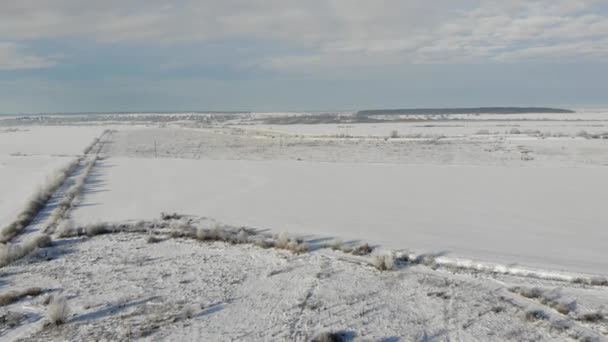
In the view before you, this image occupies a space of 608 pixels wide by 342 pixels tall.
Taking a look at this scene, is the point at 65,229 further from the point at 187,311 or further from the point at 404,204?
the point at 404,204

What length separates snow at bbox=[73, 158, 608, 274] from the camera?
12445mm

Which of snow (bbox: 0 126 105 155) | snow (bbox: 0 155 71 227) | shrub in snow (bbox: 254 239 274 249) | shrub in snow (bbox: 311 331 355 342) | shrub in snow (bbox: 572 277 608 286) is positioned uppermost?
shrub in snow (bbox: 572 277 608 286)

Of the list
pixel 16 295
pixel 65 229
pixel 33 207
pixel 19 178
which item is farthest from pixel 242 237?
pixel 19 178

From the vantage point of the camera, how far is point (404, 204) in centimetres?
1773

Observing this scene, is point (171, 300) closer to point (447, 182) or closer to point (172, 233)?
point (172, 233)

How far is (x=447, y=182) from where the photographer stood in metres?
22.7

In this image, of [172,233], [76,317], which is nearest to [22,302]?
[76,317]

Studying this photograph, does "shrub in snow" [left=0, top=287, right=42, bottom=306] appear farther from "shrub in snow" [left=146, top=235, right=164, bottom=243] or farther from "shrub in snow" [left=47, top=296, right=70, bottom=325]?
"shrub in snow" [left=146, top=235, right=164, bottom=243]

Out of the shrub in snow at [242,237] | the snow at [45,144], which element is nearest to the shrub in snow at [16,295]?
the shrub in snow at [242,237]

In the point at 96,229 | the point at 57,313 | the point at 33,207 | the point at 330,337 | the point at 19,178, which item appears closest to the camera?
the point at 330,337

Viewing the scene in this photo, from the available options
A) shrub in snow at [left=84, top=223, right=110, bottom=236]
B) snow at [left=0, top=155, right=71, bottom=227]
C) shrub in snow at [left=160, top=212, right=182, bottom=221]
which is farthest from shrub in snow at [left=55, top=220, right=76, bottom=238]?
shrub in snow at [left=160, top=212, right=182, bottom=221]

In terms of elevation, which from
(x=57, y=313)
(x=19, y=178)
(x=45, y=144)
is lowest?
(x=45, y=144)

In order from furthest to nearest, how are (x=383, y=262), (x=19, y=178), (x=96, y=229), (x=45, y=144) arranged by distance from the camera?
(x=45, y=144) < (x=19, y=178) < (x=96, y=229) < (x=383, y=262)

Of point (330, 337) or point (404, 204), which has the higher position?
point (330, 337)
